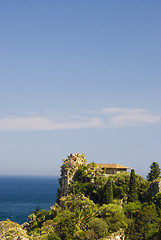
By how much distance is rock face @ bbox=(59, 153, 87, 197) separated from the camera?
76.4 m

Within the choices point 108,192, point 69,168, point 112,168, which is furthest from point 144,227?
point 69,168

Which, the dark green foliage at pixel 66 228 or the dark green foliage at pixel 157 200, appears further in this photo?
the dark green foliage at pixel 157 200

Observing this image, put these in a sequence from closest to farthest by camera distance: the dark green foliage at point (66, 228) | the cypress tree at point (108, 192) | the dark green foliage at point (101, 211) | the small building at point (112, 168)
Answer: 1. the dark green foliage at point (101, 211)
2. the dark green foliage at point (66, 228)
3. the cypress tree at point (108, 192)
4. the small building at point (112, 168)

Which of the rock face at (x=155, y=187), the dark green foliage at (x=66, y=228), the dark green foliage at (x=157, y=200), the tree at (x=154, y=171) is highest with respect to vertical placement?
the tree at (x=154, y=171)

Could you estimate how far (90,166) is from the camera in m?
77.1

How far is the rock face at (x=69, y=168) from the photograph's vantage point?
76.4 m

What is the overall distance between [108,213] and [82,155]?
22.5 m

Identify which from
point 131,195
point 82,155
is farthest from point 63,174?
point 131,195

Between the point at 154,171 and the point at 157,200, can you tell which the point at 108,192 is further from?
the point at 154,171

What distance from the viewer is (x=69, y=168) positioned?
77250 mm

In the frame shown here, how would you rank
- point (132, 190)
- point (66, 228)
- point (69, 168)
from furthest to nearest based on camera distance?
1. point (69, 168)
2. point (132, 190)
3. point (66, 228)

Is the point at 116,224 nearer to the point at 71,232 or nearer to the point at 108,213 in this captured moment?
the point at 108,213

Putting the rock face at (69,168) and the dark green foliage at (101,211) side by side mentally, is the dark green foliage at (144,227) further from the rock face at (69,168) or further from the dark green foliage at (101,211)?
the rock face at (69,168)

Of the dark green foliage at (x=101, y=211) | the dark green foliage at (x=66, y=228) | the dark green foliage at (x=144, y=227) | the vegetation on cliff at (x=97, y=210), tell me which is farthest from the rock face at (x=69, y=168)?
the dark green foliage at (x=144, y=227)
